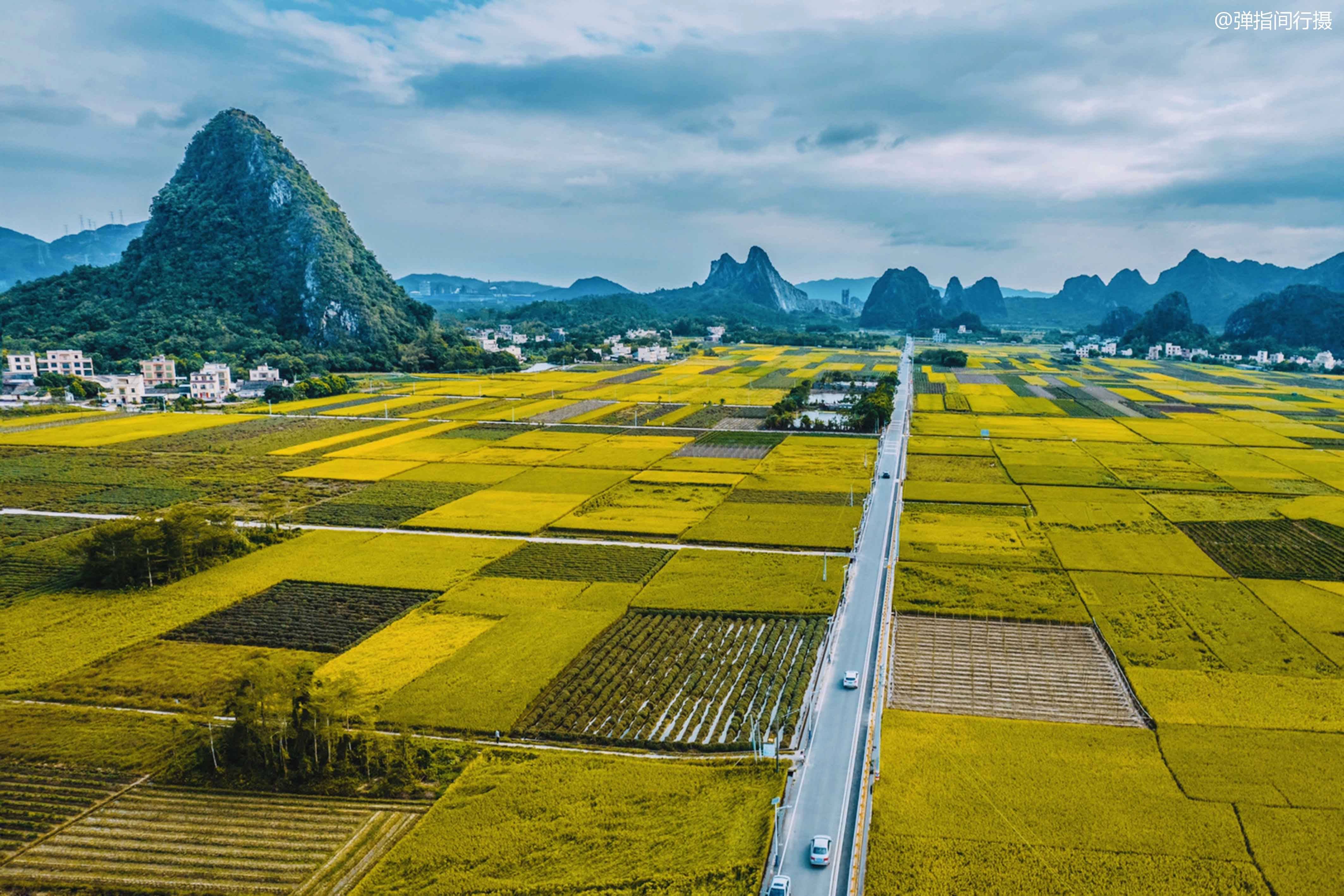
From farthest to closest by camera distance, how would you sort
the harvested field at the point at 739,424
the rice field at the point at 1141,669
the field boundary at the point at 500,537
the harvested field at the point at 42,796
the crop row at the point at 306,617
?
the harvested field at the point at 739,424 < the field boundary at the point at 500,537 < the crop row at the point at 306,617 < the harvested field at the point at 42,796 < the rice field at the point at 1141,669

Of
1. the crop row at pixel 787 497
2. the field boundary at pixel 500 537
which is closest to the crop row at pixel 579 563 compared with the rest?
the field boundary at pixel 500 537

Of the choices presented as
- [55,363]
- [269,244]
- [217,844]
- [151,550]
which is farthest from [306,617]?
[269,244]

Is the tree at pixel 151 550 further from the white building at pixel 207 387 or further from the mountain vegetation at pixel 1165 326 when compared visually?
the mountain vegetation at pixel 1165 326

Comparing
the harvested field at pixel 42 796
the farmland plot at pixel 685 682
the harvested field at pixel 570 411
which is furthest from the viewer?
the harvested field at pixel 570 411

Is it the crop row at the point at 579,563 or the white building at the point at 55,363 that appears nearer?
the crop row at the point at 579,563

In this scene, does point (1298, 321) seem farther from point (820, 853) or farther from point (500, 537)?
point (820, 853)

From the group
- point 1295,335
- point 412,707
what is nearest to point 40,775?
point 412,707
